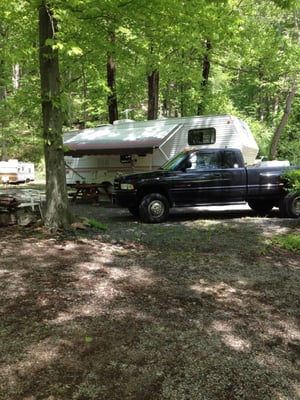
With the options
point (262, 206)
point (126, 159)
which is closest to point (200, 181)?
point (262, 206)

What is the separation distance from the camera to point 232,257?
588 centimetres

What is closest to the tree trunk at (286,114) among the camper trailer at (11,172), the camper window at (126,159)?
the camper window at (126,159)

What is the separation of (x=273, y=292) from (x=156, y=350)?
2.05 meters

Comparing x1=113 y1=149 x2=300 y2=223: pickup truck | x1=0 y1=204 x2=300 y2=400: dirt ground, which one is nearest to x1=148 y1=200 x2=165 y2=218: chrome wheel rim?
x1=113 y1=149 x2=300 y2=223: pickup truck

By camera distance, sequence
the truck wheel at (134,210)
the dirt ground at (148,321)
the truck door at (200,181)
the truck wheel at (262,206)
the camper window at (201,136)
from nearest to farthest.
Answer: the dirt ground at (148,321) → the truck door at (200,181) → the truck wheel at (134,210) → the truck wheel at (262,206) → the camper window at (201,136)

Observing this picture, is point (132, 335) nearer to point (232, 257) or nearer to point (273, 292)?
point (273, 292)

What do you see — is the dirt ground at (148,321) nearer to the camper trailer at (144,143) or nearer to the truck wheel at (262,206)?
the truck wheel at (262,206)

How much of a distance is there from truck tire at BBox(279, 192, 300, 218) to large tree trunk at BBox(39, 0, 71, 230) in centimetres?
561

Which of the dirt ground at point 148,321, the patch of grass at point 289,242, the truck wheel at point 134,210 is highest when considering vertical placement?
the truck wheel at point 134,210

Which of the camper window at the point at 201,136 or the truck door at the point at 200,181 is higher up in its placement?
the camper window at the point at 201,136

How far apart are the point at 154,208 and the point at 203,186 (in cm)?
145

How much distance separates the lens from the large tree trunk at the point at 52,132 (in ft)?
23.5

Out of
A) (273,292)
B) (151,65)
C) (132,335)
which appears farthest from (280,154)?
(132,335)

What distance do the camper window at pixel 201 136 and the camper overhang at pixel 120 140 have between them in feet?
2.27
